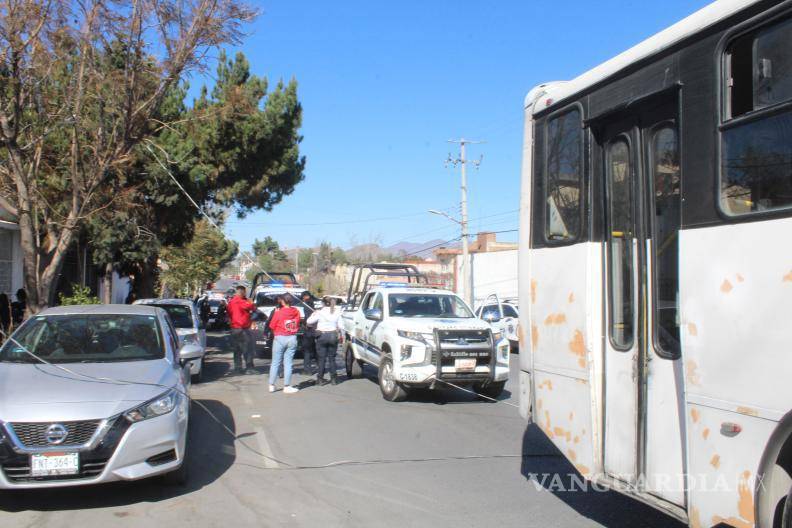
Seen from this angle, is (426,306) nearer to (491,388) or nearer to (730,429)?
(491,388)

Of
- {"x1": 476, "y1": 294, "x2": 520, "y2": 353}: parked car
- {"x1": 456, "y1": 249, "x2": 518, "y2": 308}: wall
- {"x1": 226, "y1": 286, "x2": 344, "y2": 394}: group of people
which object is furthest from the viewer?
{"x1": 456, "y1": 249, "x2": 518, "y2": 308}: wall

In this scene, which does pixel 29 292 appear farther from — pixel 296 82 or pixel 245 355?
pixel 296 82

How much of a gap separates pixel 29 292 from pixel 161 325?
4.74 metres

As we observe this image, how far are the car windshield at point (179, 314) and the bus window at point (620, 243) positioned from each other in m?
11.3

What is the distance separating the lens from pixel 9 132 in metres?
10.8

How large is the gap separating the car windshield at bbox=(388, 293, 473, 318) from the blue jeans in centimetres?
185

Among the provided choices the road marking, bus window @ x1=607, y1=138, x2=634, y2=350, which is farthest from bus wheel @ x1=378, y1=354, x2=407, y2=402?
bus window @ x1=607, y1=138, x2=634, y2=350

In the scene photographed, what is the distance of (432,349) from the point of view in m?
11.1

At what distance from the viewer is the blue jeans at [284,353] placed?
12.1 metres

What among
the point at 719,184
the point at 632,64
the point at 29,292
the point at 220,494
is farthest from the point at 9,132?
the point at 719,184

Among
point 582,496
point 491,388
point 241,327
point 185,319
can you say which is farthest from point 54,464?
point 241,327

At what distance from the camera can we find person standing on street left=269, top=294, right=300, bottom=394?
39.5ft

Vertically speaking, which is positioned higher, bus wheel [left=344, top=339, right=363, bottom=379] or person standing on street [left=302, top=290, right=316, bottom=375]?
person standing on street [left=302, top=290, right=316, bottom=375]

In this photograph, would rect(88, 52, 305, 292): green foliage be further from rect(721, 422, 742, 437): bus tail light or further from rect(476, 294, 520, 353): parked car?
rect(721, 422, 742, 437): bus tail light
